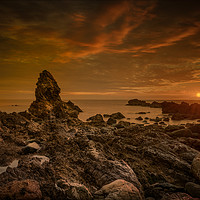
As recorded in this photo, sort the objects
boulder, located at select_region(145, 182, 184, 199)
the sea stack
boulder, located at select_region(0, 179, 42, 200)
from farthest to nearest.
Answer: the sea stack → boulder, located at select_region(145, 182, 184, 199) → boulder, located at select_region(0, 179, 42, 200)

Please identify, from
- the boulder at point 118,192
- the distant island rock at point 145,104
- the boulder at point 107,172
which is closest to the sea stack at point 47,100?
the boulder at point 107,172

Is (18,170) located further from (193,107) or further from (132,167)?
(193,107)

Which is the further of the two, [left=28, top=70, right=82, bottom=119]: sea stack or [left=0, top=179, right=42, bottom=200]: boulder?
[left=28, top=70, right=82, bottom=119]: sea stack

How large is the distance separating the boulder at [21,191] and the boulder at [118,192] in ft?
6.37

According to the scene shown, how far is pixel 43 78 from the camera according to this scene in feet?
82.5

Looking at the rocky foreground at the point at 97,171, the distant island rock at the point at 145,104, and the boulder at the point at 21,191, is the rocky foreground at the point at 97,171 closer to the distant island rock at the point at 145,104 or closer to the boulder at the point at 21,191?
the boulder at the point at 21,191

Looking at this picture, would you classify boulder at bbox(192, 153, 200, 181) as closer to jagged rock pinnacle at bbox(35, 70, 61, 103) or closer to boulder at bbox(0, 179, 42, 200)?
boulder at bbox(0, 179, 42, 200)

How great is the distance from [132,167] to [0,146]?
753 cm

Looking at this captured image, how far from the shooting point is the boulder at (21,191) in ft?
14.3

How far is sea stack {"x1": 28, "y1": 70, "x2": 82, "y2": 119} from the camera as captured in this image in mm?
22359

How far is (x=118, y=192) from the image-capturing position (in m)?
4.96

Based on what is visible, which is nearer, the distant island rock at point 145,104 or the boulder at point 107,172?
the boulder at point 107,172

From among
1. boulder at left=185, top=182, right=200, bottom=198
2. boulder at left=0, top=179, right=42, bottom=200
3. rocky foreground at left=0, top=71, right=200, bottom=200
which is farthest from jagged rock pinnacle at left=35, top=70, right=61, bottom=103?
boulder at left=185, top=182, right=200, bottom=198

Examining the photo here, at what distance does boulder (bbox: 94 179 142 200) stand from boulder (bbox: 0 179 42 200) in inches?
76.4
